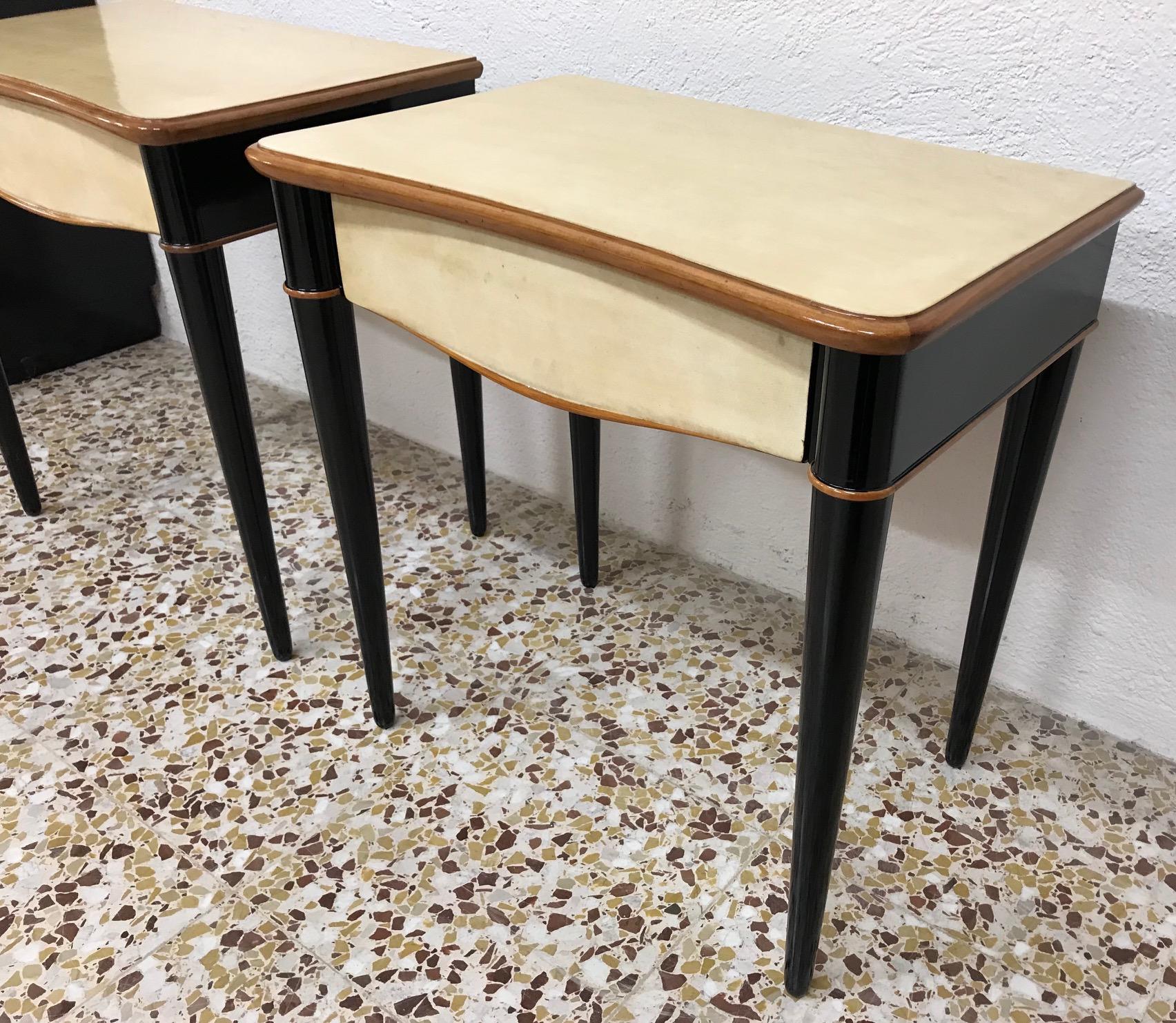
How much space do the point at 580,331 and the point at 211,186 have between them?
1.59 feet

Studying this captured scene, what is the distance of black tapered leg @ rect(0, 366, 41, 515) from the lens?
4.98 feet

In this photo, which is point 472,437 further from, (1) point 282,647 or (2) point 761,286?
(2) point 761,286

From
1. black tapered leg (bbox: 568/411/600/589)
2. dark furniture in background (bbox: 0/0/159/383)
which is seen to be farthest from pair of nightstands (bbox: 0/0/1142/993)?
dark furniture in background (bbox: 0/0/159/383)

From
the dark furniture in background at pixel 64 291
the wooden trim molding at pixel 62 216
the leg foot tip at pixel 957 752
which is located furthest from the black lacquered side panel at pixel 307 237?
the dark furniture in background at pixel 64 291

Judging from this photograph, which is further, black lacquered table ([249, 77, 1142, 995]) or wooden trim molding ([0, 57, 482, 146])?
wooden trim molding ([0, 57, 482, 146])

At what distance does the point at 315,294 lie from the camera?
3.09 ft

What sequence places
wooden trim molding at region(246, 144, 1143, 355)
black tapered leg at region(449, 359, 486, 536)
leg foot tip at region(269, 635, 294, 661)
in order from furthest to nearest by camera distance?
black tapered leg at region(449, 359, 486, 536)
leg foot tip at region(269, 635, 294, 661)
wooden trim molding at region(246, 144, 1143, 355)

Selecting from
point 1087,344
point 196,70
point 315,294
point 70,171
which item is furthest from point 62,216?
point 1087,344

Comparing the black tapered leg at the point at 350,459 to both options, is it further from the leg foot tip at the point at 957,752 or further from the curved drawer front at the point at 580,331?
the leg foot tip at the point at 957,752

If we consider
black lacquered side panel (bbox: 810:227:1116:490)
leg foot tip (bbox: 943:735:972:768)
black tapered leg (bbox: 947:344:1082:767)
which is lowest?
leg foot tip (bbox: 943:735:972:768)

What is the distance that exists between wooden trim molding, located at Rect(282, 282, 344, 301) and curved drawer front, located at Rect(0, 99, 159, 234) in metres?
0.19

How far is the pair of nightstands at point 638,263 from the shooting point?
643 millimetres

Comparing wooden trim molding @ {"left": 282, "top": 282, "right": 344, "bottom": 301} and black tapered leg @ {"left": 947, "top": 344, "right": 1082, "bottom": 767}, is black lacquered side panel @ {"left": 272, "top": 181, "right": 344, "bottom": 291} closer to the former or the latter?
wooden trim molding @ {"left": 282, "top": 282, "right": 344, "bottom": 301}

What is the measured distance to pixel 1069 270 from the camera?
78 cm
